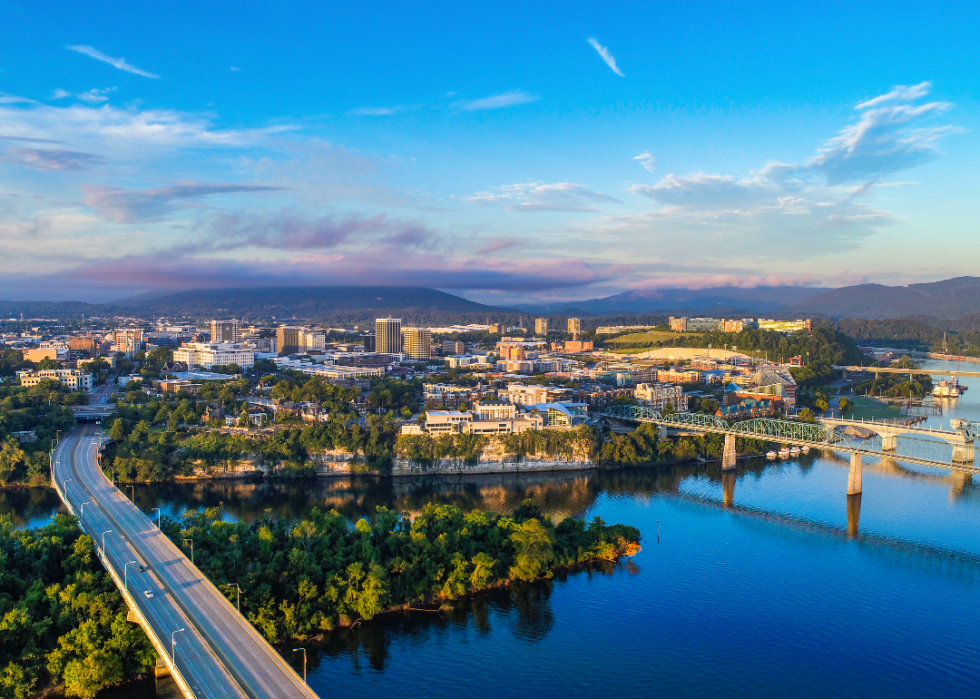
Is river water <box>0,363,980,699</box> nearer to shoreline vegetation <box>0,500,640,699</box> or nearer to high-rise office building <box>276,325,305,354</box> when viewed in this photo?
shoreline vegetation <box>0,500,640,699</box>

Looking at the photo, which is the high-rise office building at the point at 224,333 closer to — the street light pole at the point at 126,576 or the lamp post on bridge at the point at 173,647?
the street light pole at the point at 126,576

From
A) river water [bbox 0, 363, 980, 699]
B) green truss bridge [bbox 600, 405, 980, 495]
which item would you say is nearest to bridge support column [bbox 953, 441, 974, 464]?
green truss bridge [bbox 600, 405, 980, 495]

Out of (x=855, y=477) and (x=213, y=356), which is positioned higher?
(x=213, y=356)

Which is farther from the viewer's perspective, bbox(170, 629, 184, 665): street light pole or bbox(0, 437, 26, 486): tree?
bbox(0, 437, 26, 486): tree

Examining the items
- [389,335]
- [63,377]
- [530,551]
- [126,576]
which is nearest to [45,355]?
[63,377]

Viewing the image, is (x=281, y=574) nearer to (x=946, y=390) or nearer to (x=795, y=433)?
(x=795, y=433)
